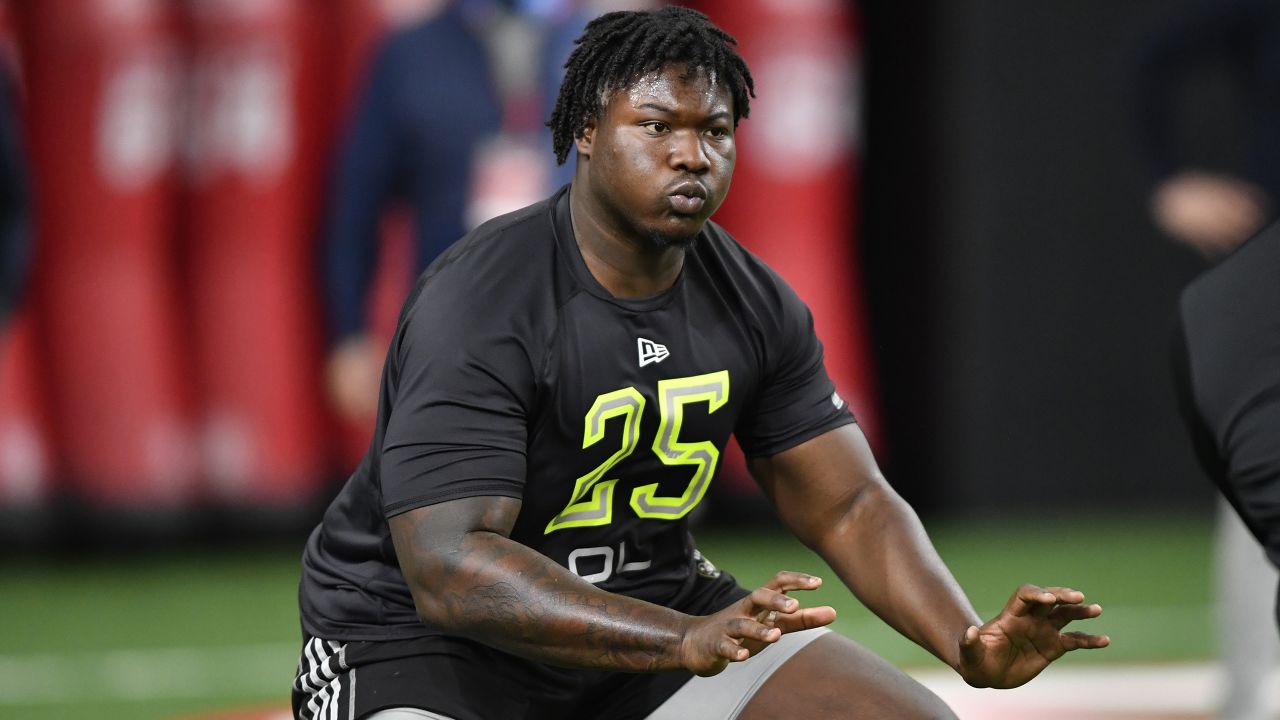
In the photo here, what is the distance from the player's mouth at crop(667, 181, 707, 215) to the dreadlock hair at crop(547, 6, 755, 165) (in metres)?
0.17

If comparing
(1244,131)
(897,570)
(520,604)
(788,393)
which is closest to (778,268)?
(1244,131)

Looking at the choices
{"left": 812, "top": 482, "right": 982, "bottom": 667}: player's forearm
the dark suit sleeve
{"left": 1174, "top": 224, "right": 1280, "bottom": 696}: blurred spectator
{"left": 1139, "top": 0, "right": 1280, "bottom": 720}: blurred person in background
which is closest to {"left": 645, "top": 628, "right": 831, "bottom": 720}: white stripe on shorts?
{"left": 812, "top": 482, "right": 982, "bottom": 667}: player's forearm

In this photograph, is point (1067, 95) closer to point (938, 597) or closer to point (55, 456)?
point (55, 456)

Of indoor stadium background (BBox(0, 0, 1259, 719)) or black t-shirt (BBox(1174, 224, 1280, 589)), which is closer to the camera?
black t-shirt (BBox(1174, 224, 1280, 589))

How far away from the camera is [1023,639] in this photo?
2.68 m

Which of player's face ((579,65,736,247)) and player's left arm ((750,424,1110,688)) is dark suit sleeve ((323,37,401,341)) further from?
player's face ((579,65,736,247))

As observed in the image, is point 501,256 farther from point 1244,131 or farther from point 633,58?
point 1244,131

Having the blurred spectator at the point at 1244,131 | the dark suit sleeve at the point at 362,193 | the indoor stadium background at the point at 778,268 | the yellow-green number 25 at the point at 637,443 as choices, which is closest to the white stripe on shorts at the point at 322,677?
the yellow-green number 25 at the point at 637,443

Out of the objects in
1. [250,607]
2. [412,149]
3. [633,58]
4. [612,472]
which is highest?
[412,149]

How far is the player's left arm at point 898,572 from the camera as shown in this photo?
2.66 metres

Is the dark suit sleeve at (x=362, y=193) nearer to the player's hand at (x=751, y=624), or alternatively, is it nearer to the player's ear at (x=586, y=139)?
the player's ear at (x=586, y=139)

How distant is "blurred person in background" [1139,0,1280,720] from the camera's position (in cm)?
428

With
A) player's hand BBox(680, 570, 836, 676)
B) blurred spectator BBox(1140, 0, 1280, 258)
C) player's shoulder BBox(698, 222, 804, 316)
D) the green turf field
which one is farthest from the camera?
the green turf field

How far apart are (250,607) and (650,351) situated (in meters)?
4.19
